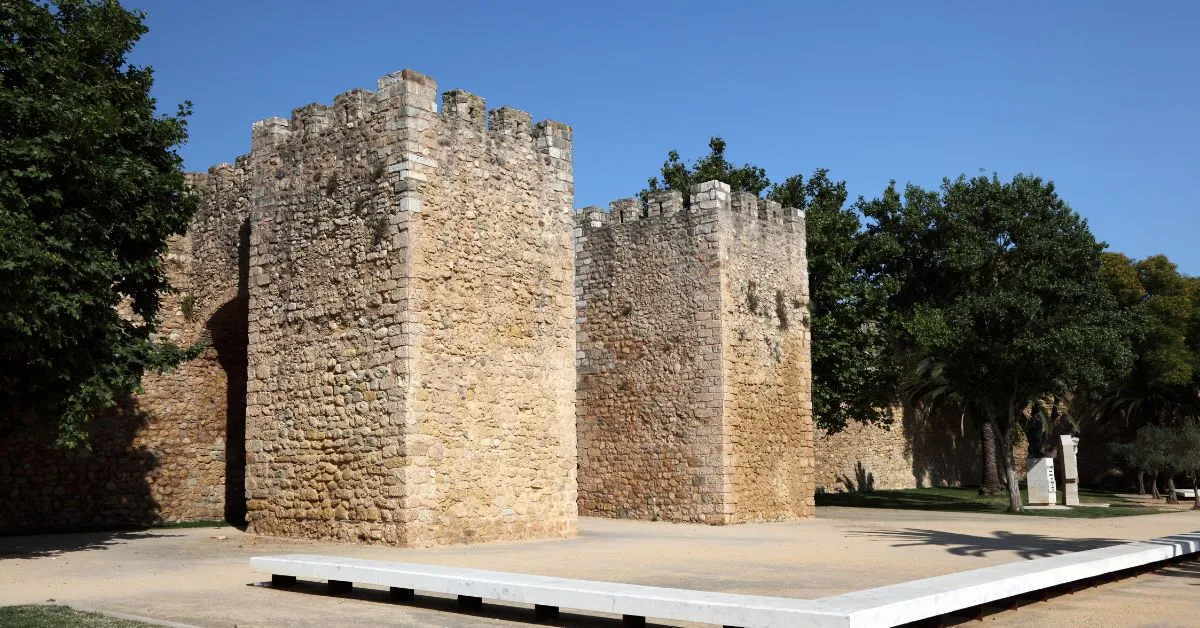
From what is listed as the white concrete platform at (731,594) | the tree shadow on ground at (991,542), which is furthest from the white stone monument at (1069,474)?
the white concrete platform at (731,594)

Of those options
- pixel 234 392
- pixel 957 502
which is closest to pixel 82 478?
pixel 234 392

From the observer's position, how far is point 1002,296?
22.5 meters

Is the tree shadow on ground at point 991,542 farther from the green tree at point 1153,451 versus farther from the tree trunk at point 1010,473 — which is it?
the green tree at point 1153,451

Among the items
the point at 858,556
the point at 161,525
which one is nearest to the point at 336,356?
the point at 161,525

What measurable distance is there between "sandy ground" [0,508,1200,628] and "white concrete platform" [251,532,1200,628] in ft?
0.70

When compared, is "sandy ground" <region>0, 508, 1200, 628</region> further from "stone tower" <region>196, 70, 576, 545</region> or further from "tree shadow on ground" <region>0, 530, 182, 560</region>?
"stone tower" <region>196, 70, 576, 545</region>

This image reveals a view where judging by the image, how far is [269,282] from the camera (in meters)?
15.0

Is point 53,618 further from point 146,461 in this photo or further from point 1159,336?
point 1159,336

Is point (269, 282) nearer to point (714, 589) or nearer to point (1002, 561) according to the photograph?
point (714, 589)

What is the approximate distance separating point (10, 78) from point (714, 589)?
359 inches

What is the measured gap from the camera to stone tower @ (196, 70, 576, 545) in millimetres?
13266

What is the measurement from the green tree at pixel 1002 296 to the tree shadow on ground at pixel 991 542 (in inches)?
307

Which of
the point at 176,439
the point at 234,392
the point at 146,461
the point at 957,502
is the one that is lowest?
the point at 957,502

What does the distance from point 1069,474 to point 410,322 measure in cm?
1934
